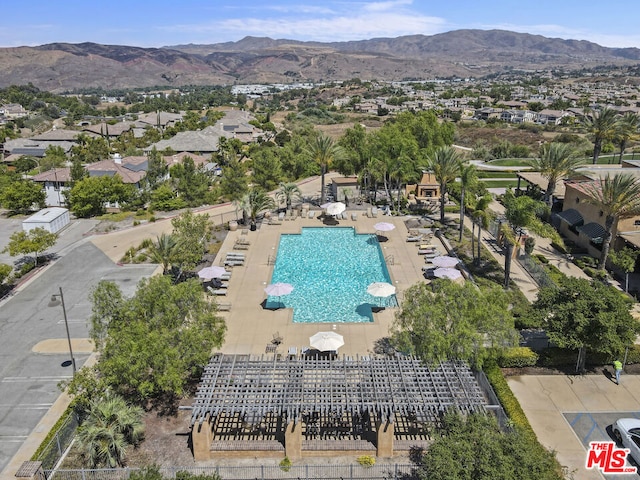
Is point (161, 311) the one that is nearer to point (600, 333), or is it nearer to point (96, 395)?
point (96, 395)

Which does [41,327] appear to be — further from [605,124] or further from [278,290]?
[605,124]

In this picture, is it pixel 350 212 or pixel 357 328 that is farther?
pixel 350 212

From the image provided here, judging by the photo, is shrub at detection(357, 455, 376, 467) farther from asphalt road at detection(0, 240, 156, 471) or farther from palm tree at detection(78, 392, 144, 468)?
asphalt road at detection(0, 240, 156, 471)

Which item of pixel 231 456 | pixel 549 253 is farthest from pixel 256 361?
pixel 549 253

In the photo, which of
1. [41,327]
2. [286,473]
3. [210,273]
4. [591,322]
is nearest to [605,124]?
[591,322]

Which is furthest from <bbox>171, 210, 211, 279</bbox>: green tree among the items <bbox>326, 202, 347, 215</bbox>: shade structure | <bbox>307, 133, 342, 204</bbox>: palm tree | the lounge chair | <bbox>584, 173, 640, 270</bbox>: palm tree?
<bbox>584, 173, 640, 270</bbox>: palm tree

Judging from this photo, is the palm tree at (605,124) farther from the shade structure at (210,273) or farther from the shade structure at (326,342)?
the shade structure at (326,342)
